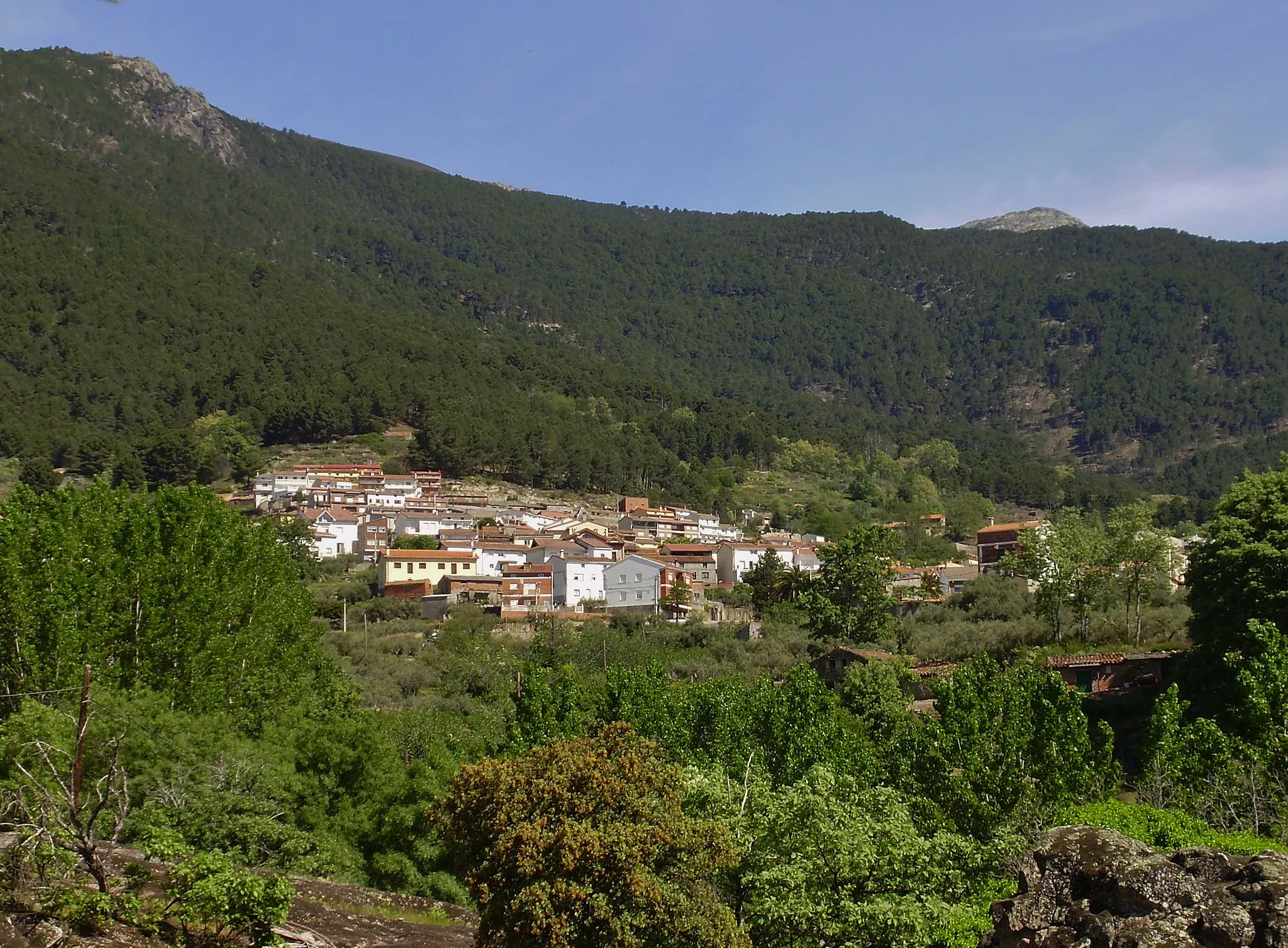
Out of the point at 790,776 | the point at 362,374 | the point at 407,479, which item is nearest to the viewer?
the point at 790,776

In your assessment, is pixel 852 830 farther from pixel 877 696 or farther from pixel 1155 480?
pixel 1155 480

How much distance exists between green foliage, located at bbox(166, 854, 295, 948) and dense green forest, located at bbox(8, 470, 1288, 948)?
56mm

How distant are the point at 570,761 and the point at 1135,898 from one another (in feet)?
19.0

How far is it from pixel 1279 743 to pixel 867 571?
3242 centimetres

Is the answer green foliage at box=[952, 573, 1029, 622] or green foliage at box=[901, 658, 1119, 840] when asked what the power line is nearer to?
green foliage at box=[901, 658, 1119, 840]

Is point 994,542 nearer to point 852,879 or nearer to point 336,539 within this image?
point 336,539

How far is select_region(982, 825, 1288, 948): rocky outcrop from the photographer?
8.84 meters

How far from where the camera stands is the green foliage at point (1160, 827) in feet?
49.0

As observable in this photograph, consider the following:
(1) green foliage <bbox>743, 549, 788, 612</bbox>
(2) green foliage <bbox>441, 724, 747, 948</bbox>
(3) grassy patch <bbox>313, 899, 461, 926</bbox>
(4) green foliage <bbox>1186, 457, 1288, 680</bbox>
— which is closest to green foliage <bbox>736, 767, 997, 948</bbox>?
(2) green foliage <bbox>441, 724, 747, 948</bbox>

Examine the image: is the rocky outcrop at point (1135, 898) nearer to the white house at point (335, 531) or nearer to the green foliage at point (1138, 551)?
the green foliage at point (1138, 551)

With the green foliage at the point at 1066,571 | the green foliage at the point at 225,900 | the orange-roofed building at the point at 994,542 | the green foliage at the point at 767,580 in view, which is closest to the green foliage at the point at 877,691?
the green foliage at the point at 1066,571

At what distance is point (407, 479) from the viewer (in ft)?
333

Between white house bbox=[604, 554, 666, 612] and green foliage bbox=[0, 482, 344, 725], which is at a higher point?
green foliage bbox=[0, 482, 344, 725]

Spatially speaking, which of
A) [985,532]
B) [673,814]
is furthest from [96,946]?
[985,532]
